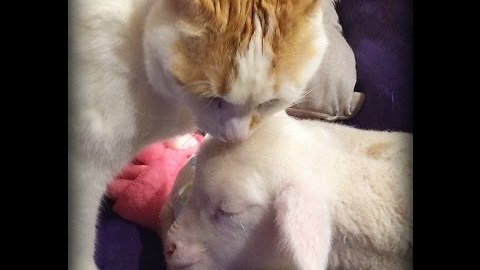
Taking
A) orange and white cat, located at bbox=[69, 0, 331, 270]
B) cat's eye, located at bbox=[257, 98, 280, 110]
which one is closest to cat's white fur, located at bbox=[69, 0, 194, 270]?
orange and white cat, located at bbox=[69, 0, 331, 270]

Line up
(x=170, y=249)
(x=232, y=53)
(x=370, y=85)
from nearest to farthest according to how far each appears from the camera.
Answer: (x=232, y=53) < (x=170, y=249) < (x=370, y=85)

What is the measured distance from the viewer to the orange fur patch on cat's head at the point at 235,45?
501 mm

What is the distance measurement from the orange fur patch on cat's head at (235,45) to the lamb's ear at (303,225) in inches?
4.9

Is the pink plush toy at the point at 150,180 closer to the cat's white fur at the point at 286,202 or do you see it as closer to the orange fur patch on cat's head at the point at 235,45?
the cat's white fur at the point at 286,202

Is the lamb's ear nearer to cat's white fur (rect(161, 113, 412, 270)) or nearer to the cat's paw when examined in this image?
cat's white fur (rect(161, 113, 412, 270))

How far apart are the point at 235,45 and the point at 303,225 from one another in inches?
7.7

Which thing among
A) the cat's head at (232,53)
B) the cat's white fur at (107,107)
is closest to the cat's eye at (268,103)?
the cat's head at (232,53)

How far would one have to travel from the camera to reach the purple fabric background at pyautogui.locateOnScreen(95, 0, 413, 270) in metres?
0.59

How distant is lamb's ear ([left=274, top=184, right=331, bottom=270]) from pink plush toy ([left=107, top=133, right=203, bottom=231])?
15 cm

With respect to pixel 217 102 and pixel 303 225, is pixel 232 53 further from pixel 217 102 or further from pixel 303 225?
pixel 303 225

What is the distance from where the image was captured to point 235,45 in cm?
50

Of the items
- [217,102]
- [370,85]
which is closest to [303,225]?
[217,102]

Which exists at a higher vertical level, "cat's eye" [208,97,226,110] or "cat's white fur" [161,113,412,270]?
"cat's eye" [208,97,226,110]
